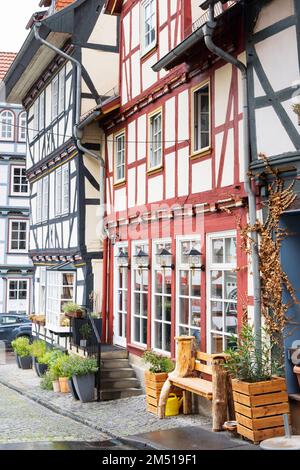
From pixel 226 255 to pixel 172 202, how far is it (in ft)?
7.51

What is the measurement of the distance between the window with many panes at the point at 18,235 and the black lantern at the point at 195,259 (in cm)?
2230

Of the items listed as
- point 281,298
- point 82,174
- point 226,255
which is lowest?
point 281,298

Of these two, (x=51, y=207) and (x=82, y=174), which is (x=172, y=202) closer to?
(x=82, y=174)

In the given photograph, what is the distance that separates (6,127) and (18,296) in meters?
8.79

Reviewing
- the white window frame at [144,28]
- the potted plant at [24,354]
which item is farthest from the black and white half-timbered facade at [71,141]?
the white window frame at [144,28]

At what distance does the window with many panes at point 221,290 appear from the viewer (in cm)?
1056

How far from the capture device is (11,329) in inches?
989

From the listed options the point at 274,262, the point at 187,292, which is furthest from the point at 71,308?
the point at 274,262

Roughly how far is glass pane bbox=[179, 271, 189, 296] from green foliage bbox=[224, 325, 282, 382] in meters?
2.89

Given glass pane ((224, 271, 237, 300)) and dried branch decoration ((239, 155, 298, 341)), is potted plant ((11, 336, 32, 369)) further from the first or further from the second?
dried branch decoration ((239, 155, 298, 341))

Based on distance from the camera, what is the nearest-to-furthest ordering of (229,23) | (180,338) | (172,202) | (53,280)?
(229,23) < (180,338) < (172,202) < (53,280)

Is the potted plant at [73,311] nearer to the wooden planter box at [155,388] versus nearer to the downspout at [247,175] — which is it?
the wooden planter box at [155,388]
